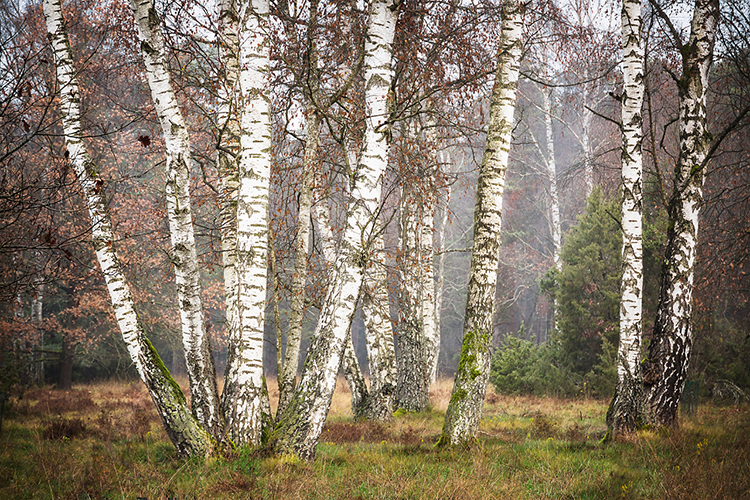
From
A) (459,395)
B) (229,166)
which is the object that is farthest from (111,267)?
(459,395)

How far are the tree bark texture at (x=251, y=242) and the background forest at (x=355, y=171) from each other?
194 mm

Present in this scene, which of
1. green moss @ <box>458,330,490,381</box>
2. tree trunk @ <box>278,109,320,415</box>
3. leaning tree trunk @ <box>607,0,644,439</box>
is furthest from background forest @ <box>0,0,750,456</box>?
green moss @ <box>458,330,490,381</box>

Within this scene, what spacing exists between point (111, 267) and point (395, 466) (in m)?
3.62

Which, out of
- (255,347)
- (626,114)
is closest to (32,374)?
(255,347)

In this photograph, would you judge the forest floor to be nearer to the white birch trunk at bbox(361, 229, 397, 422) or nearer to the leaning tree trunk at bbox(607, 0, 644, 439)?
the leaning tree trunk at bbox(607, 0, 644, 439)

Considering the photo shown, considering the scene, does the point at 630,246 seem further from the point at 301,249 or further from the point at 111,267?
the point at 111,267

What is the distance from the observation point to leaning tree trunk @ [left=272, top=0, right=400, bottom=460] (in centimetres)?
463

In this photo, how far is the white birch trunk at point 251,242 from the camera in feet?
15.7

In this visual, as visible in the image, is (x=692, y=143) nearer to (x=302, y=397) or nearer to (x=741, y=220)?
(x=741, y=220)

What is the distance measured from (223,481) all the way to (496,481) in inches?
91.6

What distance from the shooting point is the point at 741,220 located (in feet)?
29.0

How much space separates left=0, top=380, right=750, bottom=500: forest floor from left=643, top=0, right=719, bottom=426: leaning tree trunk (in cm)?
65

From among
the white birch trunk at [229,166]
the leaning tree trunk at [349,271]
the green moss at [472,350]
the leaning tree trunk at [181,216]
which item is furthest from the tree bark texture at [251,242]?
the green moss at [472,350]

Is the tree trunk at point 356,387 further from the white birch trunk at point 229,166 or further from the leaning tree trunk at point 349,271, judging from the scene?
the leaning tree trunk at point 349,271
